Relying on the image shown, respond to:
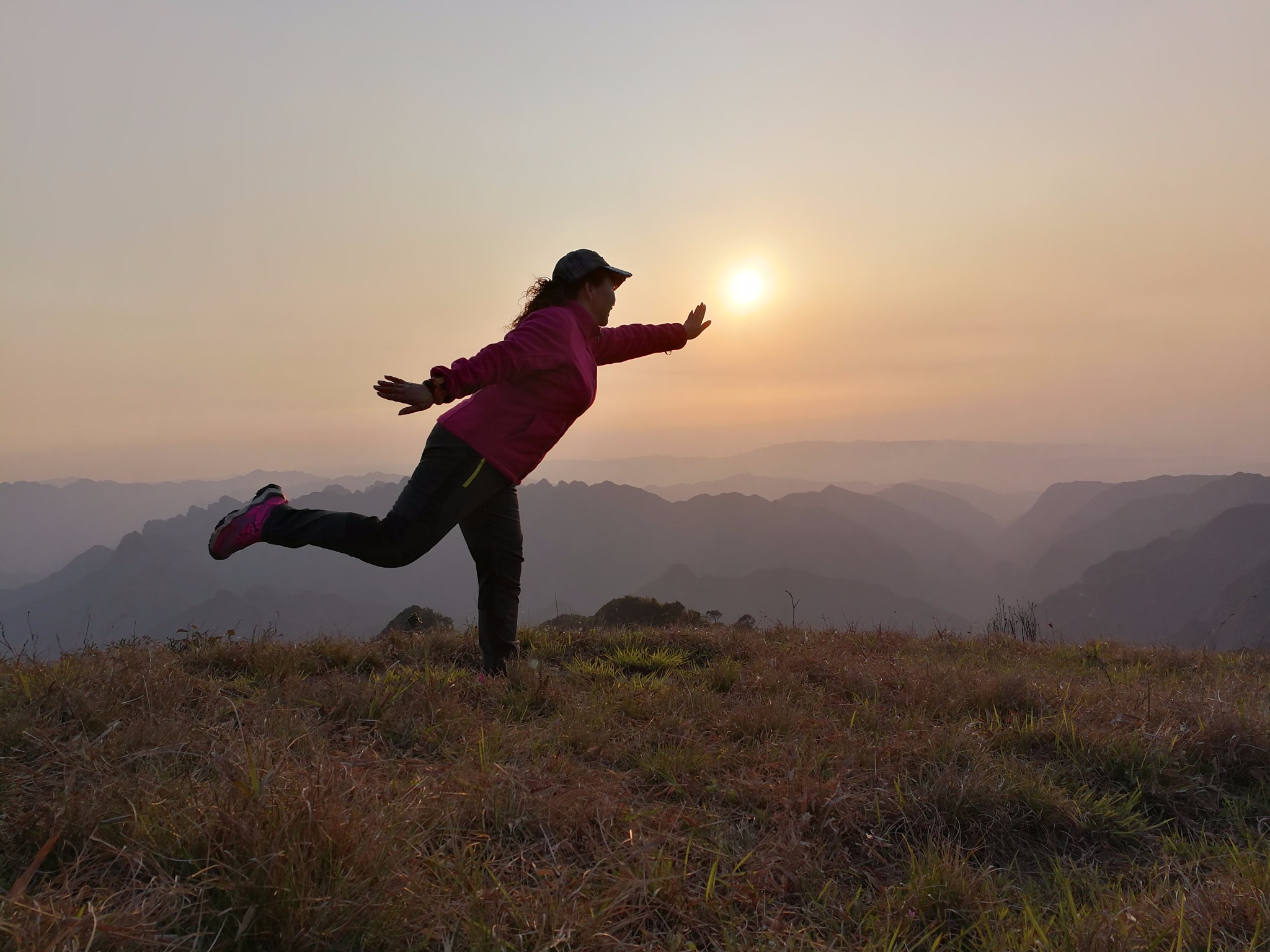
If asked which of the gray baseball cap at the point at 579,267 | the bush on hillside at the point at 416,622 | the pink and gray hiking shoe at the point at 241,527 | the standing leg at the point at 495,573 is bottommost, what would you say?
the bush on hillside at the point at 416,622

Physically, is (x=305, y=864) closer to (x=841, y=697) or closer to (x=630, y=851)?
(x=630, y=851)

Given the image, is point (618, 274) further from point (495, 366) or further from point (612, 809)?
point (612, 809)

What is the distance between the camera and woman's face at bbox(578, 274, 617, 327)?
15.2ft

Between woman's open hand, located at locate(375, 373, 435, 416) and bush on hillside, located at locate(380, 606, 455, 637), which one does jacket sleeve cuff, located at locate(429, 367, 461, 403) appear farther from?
bush on hillside, located at locate(380, 606, 455, 637)

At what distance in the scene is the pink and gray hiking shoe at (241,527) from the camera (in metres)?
4.06

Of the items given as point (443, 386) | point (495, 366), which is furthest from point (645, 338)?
point (443, 386)

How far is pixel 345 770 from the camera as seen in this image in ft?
7.33

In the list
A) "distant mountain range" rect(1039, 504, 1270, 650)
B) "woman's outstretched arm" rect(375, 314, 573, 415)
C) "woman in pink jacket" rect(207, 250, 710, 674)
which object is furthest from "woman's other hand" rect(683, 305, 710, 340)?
"distant mountain range" rect(1039, 504, 1270, 650)

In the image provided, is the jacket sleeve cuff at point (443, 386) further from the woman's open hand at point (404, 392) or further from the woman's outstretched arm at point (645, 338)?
the woman's outstretched arm at point (645, 338)

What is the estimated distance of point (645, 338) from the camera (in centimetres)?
512

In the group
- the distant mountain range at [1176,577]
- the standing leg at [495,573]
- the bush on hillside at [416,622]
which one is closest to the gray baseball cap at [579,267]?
the standing leg at [495,573]

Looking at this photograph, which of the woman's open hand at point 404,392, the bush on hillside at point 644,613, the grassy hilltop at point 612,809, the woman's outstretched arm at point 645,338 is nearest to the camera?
the grassy hilltop at point 612,809

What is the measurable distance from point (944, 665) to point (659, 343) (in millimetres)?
3125

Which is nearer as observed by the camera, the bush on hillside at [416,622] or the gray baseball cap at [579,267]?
the gray baseball cap at [579,267]
